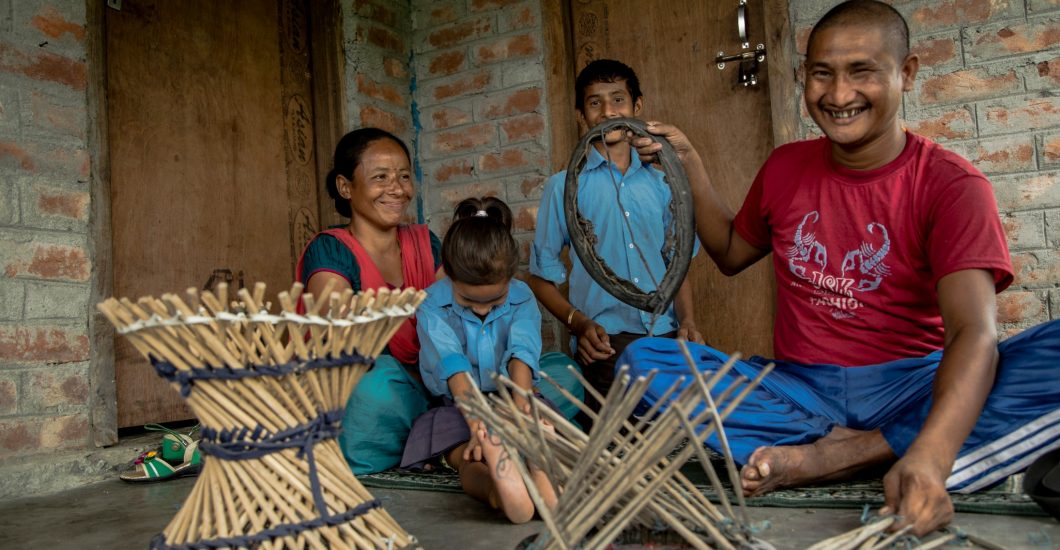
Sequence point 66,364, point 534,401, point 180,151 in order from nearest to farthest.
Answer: point 534,401 < point 66,364 < point 180,151

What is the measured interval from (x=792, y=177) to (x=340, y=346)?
4.61ft

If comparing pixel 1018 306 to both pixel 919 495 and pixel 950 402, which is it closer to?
pixel 950 402

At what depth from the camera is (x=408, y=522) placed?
1.83m

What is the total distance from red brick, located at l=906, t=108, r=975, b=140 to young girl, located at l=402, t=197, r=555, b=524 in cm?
151

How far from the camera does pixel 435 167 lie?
3686 mm

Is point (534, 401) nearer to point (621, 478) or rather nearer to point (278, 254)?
point (621, 478)

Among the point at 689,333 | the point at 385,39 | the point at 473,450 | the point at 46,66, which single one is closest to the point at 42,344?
the point at 46,66

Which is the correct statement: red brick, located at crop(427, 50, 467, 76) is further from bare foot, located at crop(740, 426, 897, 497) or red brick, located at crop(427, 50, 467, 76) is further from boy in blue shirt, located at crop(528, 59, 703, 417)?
bare foot, located at crop(740, 426, 897, 497)

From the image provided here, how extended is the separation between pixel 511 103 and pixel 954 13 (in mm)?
1683

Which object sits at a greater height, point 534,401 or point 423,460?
point 534,401

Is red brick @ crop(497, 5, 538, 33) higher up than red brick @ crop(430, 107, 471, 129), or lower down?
higher up

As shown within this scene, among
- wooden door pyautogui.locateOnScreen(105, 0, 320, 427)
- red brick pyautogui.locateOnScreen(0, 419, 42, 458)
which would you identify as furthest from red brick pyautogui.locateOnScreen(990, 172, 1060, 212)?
red brick pyautogui.locateOnScreen(0, 419, 42, 458)

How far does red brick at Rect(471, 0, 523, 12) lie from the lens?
3.50m

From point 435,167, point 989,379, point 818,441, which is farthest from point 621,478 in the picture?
point 435,167
